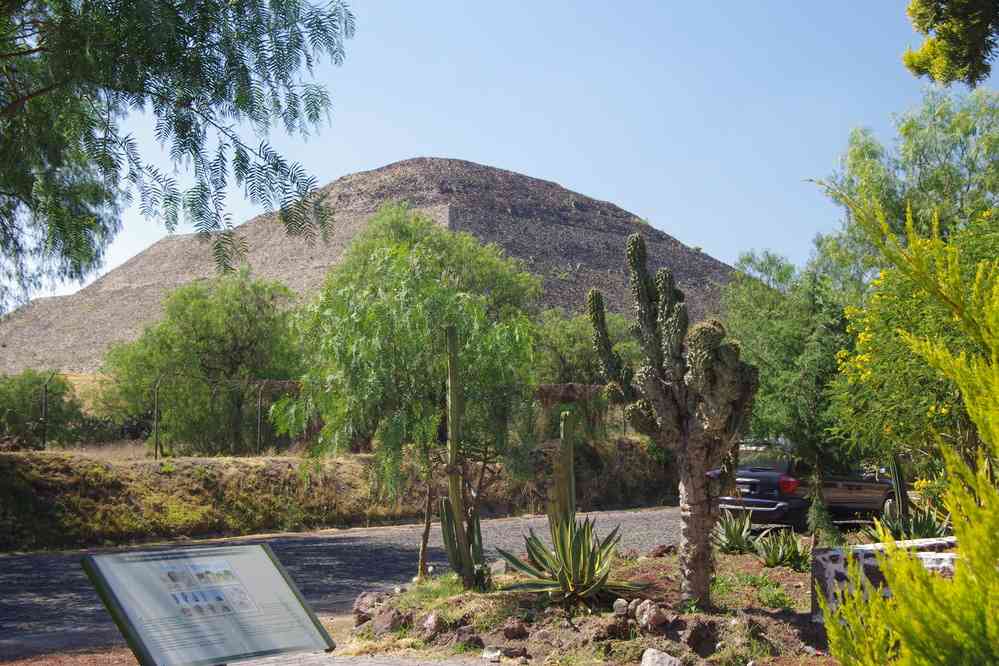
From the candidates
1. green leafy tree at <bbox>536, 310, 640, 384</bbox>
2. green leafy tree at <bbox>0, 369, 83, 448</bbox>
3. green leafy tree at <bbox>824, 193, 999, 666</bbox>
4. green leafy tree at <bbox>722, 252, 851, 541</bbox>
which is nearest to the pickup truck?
green leafy tree at <bbox>722, 252, 851, 541</bbox>

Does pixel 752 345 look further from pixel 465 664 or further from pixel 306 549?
pixel 465 664

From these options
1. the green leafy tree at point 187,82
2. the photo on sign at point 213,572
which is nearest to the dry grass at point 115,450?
the green leafy tree at point 187,82

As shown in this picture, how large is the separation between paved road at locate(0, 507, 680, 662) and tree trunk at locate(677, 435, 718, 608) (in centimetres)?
391

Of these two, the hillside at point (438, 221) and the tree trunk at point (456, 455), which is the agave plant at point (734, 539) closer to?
the tree trunk at point (456, 455)

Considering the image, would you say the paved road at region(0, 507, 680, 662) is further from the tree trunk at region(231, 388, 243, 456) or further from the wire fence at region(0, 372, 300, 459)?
the tree trunk at region(231, 388, 243, 456)

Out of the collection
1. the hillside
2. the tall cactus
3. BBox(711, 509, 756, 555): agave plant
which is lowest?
BBox(711, 509, 756, 555): agave plant

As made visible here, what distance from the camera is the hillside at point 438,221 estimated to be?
284 feet

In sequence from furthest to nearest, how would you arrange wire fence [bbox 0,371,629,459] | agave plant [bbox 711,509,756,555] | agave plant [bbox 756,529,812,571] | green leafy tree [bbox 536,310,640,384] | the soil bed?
green leafy tree [bbox 536,310,640,384] < wire fence [bbox 0,371,629,459] < agave plant [bbox 711,509,756,555] < agave plant [bbox 756,529,812,571] < the soil bed

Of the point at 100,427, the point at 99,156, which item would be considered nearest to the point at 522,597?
the point at 99,156

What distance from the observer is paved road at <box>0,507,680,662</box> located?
10.2m

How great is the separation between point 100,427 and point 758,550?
86.5 ft

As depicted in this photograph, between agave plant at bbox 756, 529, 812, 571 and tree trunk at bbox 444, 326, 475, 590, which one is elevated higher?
tree trunk at bbox 444, 326, 475, 590

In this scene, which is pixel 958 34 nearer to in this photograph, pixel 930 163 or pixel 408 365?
pixel 408 365

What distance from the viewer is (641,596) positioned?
30.0 feet
